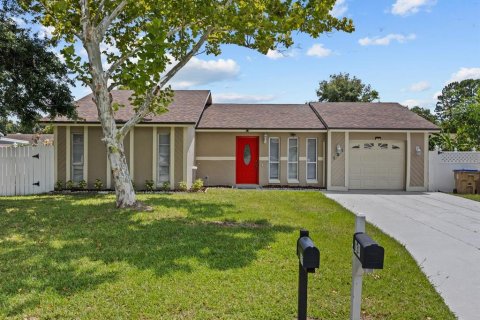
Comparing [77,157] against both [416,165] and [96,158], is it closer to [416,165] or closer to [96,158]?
[96,158]

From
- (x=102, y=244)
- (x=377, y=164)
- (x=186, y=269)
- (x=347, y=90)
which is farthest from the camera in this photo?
(x=347, y=90)

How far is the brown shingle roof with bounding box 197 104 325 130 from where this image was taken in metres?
15.6

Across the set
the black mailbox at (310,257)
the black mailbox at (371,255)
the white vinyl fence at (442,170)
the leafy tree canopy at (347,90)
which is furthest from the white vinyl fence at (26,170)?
the leafy tree canopy at (347,90)

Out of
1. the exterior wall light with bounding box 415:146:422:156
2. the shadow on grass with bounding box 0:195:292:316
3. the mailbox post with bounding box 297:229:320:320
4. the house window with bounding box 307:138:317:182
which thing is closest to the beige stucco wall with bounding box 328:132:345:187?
the house window with bounding box 307:138:317:182

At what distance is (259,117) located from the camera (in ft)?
55.0

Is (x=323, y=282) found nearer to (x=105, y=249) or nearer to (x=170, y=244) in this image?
(x=170, y=244)

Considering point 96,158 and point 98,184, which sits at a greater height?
point 96,158

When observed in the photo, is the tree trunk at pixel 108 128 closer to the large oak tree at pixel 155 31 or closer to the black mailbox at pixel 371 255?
the large oak tree at pixel 155 31

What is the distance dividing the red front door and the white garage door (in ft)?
13.8

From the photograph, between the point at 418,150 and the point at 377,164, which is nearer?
the point at 418,150

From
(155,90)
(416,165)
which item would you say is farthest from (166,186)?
(416,165)

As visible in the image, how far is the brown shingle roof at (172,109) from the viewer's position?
14.3 meters

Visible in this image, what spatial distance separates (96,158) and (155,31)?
7.98 metres

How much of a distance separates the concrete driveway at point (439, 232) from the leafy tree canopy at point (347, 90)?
18471 millimetres
